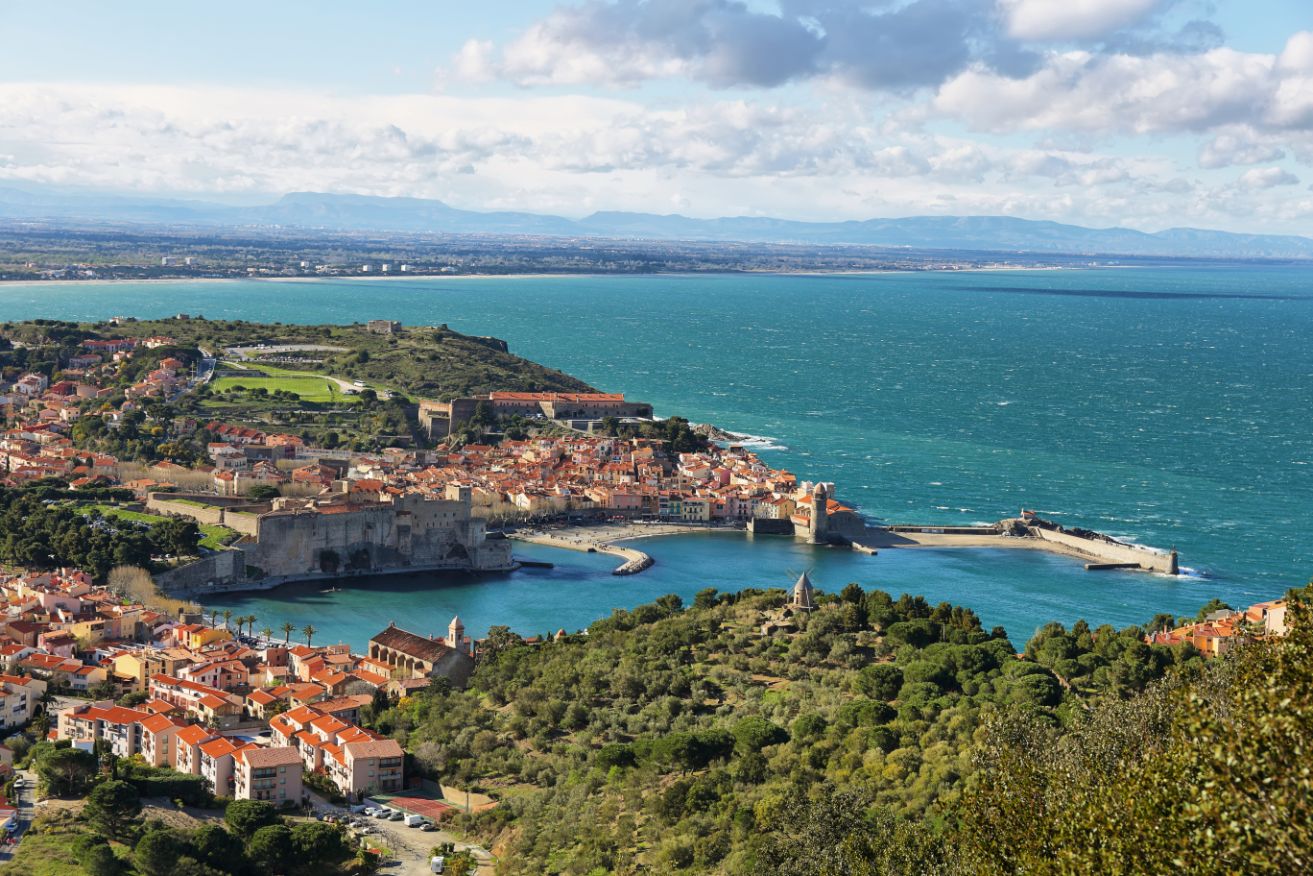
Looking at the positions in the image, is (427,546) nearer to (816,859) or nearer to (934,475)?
(934,475)

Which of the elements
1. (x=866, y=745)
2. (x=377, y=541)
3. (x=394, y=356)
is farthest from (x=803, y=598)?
(x=394, y=356)

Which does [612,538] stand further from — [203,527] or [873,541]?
[203,527]

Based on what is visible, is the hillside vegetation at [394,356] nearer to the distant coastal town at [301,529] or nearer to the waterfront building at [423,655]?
the distant coastal town at [301,529]

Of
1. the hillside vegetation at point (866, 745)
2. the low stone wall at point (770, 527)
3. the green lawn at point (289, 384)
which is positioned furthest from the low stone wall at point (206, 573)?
the green lawn at point (289, 384)

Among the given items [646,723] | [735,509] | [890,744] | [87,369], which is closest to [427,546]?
[735,509]

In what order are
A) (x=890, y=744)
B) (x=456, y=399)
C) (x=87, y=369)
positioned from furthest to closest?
(x=87, y=369) < (x=456, y=399) < (x=890, y=744)

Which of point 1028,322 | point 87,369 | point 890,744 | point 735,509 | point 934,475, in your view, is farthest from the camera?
point 1028,322

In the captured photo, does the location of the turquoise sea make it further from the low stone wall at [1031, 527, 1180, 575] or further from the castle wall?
the castle wall

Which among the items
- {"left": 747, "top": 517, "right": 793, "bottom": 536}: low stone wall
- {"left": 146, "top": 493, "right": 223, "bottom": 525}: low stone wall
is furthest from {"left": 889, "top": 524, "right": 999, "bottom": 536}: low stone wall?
{"left": 146, "top": 493, "right": 223, "bottom": 525}: low stone wall
